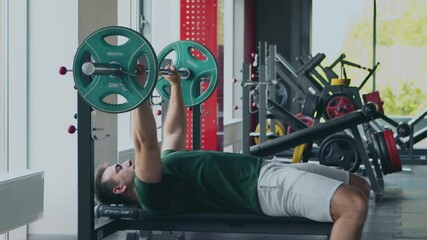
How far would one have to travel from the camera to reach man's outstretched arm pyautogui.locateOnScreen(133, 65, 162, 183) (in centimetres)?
257

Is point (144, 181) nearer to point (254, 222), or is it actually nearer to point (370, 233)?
point (254, 222)

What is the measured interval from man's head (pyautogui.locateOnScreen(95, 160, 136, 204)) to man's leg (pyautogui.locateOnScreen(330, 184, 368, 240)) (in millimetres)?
775

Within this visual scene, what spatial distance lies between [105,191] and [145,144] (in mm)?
381

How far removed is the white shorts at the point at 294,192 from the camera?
8.58 feet

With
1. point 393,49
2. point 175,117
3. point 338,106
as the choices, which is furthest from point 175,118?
point 393,49

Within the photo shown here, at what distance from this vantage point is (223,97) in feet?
27.7

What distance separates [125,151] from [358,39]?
538 cm

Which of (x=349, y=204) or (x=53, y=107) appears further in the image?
(x=53, y=107)

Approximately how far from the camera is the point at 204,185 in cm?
277

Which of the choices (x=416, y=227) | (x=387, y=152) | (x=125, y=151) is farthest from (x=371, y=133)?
(x=125, y=151)

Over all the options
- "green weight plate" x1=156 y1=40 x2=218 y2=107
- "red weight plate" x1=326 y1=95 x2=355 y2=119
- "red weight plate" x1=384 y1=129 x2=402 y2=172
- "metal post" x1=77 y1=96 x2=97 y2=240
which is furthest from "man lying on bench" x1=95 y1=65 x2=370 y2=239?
"red weight plate" x1=326 y1=95 x2=355 y2=119

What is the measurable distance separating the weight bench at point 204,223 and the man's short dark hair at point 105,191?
0.02m

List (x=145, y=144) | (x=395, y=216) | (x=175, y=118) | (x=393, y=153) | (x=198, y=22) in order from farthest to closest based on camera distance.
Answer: (x=393, y=153) < (x=198, y=22) < (x=395, y=216) < (x=175, y=118) < (x=145, y=144)

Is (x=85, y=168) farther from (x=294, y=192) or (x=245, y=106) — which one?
(x=245, y=106)
